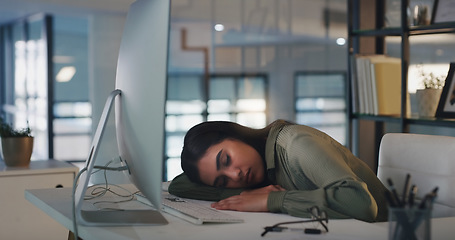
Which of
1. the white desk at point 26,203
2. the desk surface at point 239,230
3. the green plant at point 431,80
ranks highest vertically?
the green plant at point 431,80

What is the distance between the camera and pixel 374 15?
15.0 feet

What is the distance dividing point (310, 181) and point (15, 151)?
2.16 metres

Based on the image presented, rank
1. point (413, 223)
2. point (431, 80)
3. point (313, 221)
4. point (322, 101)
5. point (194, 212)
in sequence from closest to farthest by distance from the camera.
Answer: point (413, 223)
point (313, 221)
point (194, 212)
point (431, 80)
point (322, 101)

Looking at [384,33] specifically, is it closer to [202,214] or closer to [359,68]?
[359,68]

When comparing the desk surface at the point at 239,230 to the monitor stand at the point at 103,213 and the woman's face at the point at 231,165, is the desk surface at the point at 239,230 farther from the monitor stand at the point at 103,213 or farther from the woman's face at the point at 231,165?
the woman's face at the point at 231,165

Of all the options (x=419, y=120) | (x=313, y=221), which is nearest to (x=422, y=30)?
(x=419, y=120)

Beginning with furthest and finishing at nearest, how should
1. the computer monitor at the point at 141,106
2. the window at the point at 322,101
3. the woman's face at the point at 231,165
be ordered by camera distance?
the window at the point at 322,101, the woman's face at the point at 231,165, the computer monitor at the point at 141,106

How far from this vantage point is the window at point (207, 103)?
5.20m

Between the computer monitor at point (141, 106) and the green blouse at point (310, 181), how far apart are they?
36 cm

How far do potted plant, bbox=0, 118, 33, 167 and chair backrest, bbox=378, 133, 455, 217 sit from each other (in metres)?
2.08

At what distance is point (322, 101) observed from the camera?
5523 mm

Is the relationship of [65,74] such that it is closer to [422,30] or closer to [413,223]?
[422,30]

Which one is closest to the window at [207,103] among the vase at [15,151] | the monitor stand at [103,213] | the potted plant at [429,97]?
the vase at [15,151]

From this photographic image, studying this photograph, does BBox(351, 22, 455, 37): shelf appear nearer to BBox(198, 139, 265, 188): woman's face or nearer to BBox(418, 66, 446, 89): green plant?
BBox(418, 66, 446, 89): green plant
